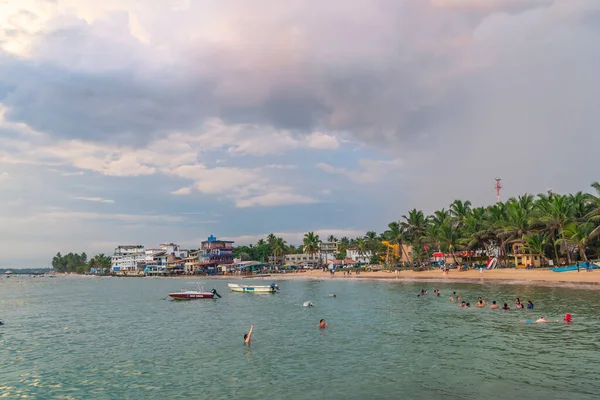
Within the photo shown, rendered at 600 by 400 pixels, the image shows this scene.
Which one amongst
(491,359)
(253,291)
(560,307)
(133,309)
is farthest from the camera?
(253,291)

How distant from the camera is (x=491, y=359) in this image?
78.5 feet

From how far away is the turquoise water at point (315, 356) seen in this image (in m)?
19.8

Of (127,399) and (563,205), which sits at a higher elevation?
(563,205)

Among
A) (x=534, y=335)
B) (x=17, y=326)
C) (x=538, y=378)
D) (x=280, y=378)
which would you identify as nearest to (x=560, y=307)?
(x=534, y=335)

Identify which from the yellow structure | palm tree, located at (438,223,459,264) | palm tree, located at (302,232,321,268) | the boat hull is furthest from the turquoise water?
palm tree, located at (302,232,321,268)

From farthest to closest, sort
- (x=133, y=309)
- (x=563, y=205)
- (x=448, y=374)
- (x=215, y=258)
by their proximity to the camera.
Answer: (x=215, y=258) < (x=563, y=205) < (x=133, y=309) < (x=448, y=374)

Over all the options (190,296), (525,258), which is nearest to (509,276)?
(525,258)

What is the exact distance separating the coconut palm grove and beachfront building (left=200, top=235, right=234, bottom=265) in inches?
3169

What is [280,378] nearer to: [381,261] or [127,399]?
[127,399]

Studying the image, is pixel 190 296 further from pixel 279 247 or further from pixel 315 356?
pixel 279 247

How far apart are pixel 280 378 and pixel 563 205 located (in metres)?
73.6

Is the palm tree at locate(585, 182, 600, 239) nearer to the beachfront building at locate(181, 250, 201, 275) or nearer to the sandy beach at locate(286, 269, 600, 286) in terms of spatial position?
the sandy beach at locate(286, 269, 600, 286)

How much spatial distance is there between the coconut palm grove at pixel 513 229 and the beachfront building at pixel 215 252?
80.5 m

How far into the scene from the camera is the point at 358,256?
615 feet
